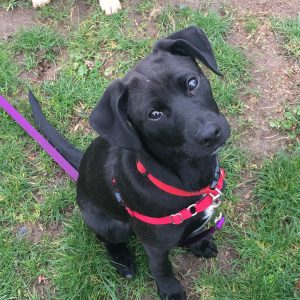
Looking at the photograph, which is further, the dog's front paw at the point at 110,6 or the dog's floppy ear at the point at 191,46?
the dog's front paw at the point at 110,6

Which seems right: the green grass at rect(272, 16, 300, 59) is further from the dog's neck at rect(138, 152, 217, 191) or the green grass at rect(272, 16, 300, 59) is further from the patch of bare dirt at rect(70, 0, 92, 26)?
the dog's neck at rect(138, 152, 217, 191)

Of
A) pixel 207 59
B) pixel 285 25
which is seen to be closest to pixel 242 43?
pixel 285 25

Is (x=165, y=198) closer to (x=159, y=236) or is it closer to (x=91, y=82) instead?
(x=159, y=236)

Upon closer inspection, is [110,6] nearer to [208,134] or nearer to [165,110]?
[165,110]

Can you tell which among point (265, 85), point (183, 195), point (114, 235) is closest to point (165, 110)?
point (183, 195)

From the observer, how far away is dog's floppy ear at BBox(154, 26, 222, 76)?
244 cm

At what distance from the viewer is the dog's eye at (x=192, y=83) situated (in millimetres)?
2330

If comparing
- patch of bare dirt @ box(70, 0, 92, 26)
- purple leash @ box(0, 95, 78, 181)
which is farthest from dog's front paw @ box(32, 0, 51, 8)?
purple leash @ box(0, 95, 78, 181)

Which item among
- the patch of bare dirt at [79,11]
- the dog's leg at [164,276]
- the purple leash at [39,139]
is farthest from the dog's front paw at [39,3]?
the dog's leg at [164,276]

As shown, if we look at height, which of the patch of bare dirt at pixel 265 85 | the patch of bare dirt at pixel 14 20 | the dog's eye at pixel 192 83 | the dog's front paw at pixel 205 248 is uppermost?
the dog's eye at pixel 192 83

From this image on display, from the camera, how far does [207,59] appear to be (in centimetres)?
243

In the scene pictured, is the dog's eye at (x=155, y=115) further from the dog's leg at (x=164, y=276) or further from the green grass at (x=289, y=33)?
the green grass at (x=289, y=33)

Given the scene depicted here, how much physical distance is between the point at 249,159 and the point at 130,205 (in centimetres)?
135

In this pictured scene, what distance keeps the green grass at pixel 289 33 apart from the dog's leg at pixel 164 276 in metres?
2.13
